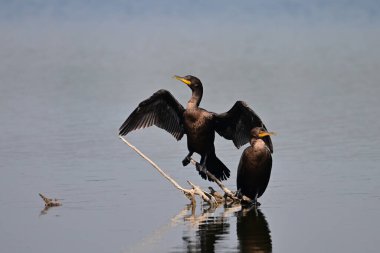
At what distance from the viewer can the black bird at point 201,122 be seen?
1346cm

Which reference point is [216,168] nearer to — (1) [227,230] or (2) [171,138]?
(1) [227,230]

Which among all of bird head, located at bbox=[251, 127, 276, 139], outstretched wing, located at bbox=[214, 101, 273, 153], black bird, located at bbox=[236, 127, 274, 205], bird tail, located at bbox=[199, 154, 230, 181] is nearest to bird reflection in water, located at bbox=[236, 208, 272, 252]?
black bird, located at bbox=[236, 127, 274, 205]

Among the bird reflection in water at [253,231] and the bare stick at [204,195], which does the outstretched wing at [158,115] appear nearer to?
the bare stick at [204,195]

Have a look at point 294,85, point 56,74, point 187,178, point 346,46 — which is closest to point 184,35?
point 346,46

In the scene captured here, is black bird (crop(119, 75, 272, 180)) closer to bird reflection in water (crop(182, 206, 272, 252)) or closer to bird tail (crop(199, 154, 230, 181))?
bird tail (crop(199, 154, 230, 181))

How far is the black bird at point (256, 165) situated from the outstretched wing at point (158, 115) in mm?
1539

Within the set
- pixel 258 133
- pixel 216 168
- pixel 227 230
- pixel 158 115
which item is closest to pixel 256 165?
pixel 258 133

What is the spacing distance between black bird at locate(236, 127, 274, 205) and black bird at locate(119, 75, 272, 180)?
0.60 meters

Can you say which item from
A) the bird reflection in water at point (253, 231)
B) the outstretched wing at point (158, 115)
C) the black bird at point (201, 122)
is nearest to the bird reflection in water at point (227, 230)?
the bird reflection in water at point (253, 231)

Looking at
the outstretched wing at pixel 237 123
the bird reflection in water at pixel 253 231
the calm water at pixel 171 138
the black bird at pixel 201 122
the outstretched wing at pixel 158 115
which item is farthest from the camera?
the outstretched wing at pixel 158 115

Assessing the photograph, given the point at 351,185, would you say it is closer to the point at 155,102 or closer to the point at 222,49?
the point at 155,102

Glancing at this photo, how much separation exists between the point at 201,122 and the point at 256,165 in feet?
4.01

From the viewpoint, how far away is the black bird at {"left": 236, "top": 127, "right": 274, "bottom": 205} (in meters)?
12.5

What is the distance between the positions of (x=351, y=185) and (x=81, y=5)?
2964cm
